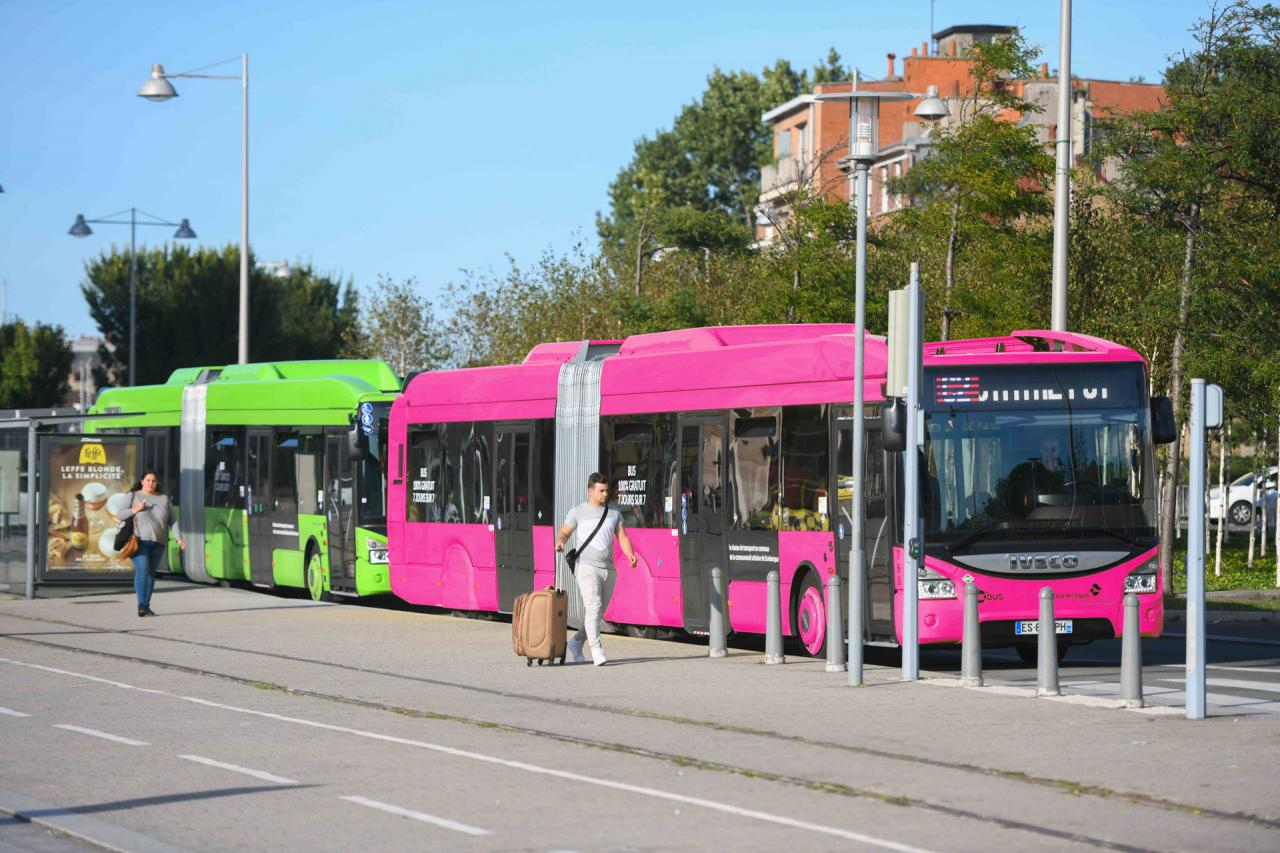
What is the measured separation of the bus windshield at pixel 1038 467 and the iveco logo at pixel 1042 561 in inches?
8.5

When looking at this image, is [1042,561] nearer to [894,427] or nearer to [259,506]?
[894,427]

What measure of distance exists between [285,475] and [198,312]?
58.6 meters

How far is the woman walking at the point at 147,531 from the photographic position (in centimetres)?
2566

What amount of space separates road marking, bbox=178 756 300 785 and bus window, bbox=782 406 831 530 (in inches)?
320

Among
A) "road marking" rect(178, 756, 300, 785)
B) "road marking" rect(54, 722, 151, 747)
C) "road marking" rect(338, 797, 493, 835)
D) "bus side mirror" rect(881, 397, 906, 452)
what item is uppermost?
"bus side mirror" rect(881, 397, 906, 452)

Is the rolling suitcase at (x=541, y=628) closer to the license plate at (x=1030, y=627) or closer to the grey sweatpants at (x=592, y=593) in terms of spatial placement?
the grey sweatpants at (x=592, y=593)

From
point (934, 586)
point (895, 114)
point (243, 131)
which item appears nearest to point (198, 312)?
point (895, 114)

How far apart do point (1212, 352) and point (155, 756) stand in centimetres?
1821

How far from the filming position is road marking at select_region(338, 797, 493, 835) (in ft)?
31.5

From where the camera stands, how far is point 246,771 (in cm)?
1173

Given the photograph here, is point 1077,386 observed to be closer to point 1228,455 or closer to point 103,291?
point 1228,455

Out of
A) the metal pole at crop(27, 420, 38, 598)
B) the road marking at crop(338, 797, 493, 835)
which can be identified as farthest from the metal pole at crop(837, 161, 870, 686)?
the metal pole at crop(27, 420, 38, 598)

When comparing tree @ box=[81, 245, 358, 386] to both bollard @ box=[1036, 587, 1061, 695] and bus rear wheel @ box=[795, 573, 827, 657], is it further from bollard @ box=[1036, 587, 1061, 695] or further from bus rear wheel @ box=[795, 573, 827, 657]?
bollard @ box=[1036, 587, 1061, 695]

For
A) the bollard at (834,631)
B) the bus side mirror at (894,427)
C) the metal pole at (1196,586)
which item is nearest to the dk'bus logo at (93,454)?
the bollard at (834,631)
